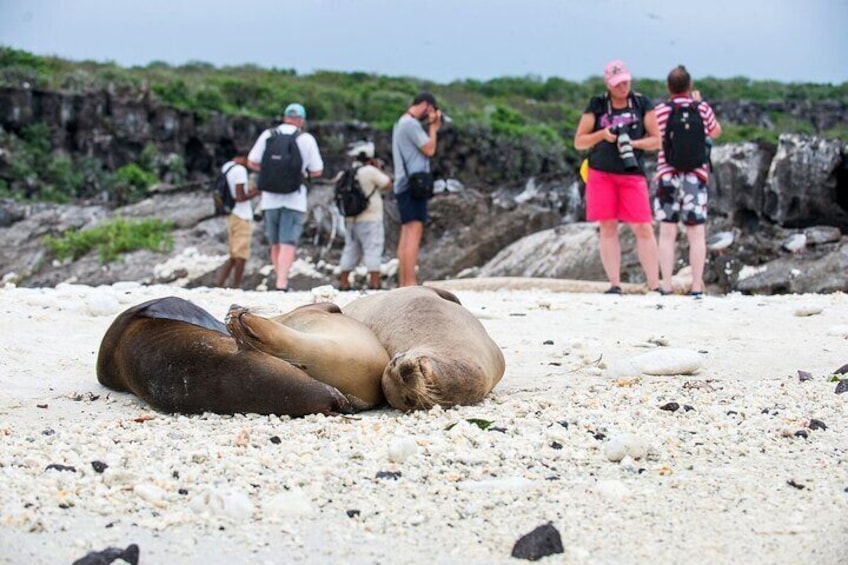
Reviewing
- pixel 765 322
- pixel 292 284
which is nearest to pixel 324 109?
pixel 292 284

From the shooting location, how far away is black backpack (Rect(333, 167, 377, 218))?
1169 cm

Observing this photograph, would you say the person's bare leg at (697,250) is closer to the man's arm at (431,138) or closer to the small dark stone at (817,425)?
the man's arm at (431,138)

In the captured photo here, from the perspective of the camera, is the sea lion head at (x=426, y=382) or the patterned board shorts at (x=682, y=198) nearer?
the sea lion head at (x=426, y=382)

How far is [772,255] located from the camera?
14.2m

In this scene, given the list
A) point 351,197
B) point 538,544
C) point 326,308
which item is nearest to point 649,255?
point 351,197

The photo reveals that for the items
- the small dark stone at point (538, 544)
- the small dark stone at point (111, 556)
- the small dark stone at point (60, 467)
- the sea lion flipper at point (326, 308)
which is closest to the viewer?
the small dark stone at point (111, 556)

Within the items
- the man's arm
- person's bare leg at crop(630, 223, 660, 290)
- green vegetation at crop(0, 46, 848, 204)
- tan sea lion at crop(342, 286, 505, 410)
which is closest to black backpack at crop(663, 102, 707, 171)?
person's bare leg at crop(630, 223, 660, 290)

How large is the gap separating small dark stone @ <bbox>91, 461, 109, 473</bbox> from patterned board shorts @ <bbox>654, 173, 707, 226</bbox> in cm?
704

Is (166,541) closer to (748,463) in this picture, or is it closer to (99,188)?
(748,463)

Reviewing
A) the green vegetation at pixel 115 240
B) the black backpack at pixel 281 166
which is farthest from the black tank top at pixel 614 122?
the green vegetation at pixel 115 240

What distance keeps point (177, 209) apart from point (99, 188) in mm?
15251

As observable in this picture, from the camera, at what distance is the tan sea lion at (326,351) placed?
15.9ft

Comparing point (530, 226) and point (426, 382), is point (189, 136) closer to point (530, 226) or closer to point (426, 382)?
point (530, 226)

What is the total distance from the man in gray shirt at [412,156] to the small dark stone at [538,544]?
24.5ft
